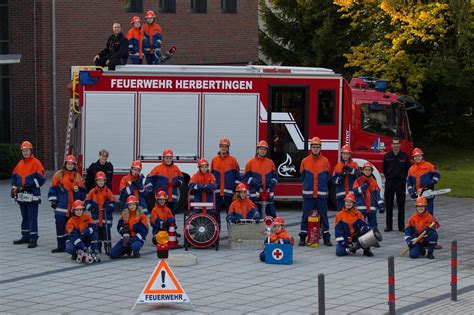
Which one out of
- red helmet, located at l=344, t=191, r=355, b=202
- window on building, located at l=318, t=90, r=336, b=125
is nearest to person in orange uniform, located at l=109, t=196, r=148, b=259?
red helmet, located at l=344, t=191, r=355, b=202

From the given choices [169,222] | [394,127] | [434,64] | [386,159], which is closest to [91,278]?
[169,222]

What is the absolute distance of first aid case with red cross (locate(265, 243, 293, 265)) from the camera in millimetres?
17234

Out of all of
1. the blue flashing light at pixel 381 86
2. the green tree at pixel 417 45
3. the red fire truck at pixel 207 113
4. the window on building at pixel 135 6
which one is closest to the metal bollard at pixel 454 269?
the red fire truck at pixel 207 113

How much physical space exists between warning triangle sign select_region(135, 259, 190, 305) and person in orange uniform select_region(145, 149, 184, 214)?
6.14 meters

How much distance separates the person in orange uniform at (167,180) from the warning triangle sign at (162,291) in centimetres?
614

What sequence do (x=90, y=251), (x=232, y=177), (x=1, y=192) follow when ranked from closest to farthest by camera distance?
(x=90, y=251) → (x=232, y=177) → (x=1, y=192)

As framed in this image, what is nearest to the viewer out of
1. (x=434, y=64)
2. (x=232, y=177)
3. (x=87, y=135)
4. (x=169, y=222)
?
(x=169, y=222)

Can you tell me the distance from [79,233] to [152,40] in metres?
9.25

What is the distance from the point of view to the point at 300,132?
23.8m

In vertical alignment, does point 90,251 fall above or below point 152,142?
below

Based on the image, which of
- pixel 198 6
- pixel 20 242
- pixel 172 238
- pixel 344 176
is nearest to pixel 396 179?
pixel 344 176

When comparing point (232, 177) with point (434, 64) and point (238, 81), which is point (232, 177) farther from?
point (434, 64)

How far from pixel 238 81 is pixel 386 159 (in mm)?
4123

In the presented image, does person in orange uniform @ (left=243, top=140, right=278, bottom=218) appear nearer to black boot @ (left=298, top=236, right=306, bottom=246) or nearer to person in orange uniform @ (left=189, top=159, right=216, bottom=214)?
person in orange uniform @ (left=189, top=159, right=216, bottom=214)
